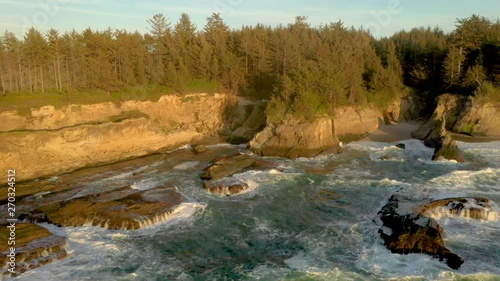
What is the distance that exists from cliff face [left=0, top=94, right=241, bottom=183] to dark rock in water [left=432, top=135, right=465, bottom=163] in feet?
94.2

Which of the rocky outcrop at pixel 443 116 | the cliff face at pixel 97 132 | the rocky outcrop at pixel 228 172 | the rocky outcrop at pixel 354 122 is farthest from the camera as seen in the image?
the rocky outcrop at pixel 354 122

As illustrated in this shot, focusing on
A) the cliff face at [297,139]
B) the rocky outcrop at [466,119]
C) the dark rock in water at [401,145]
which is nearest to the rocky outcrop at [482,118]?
the rocky outcrop at [466,119]

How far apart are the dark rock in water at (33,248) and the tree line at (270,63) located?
29.0 m

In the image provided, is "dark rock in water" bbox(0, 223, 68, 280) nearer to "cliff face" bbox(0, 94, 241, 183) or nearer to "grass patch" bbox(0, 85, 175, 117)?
"cliff face" bbox(0, 94, 241, 183)

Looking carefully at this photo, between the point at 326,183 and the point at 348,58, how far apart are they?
88.0ft

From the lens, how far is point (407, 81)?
5766cm

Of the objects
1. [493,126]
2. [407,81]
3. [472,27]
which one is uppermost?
[472,27]

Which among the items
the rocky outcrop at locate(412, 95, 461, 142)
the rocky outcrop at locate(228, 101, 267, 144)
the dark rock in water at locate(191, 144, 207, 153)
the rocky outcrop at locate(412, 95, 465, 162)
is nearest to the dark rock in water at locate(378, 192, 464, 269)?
the rocky outcrop at locate(412, 95, 465, 162)

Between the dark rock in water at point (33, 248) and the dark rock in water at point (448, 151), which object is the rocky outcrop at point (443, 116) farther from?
the dark rock in water at point (33, 248)

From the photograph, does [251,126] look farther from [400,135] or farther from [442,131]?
[442,131]

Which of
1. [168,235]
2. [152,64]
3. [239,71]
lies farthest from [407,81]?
[168,235]

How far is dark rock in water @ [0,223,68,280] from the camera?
68.7 ft

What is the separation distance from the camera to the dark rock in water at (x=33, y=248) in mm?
20938

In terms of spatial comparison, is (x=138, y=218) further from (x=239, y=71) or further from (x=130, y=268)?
(x=239, y=71)
